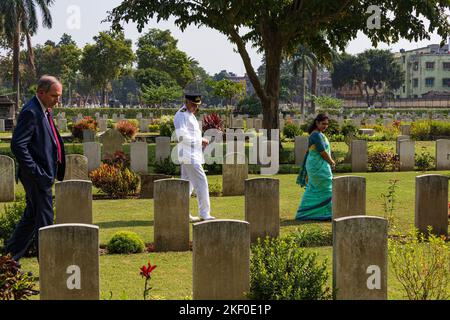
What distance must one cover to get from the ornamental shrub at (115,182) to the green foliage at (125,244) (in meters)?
5.75

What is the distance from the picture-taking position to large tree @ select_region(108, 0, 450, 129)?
24.0 m

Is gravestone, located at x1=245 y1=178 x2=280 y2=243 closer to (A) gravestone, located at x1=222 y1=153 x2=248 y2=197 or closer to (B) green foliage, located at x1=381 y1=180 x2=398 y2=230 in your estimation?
(B) green foliage, located at x1=381 y1=180 x2=398 y2=230

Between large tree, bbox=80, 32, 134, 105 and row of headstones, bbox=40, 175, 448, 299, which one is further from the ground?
large tree, bbox=80, 32, 134, 105

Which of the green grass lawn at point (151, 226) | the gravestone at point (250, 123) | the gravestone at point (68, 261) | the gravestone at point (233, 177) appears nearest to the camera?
the gravestone at point (68, 261)

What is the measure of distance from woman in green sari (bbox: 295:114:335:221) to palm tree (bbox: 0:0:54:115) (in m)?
39.4

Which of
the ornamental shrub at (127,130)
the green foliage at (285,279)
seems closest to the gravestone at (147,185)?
the green foliage at (285,279)

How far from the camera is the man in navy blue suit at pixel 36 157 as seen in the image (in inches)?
294

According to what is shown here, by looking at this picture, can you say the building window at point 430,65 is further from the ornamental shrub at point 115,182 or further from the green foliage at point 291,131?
the ornamental shrub at point 115,182

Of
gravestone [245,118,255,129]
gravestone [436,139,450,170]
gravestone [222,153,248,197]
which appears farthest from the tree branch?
gravestone [245,118,255,129]

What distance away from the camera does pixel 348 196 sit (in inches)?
417

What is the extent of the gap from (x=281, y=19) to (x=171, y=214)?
56.1ft

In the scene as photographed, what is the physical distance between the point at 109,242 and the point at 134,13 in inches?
617
